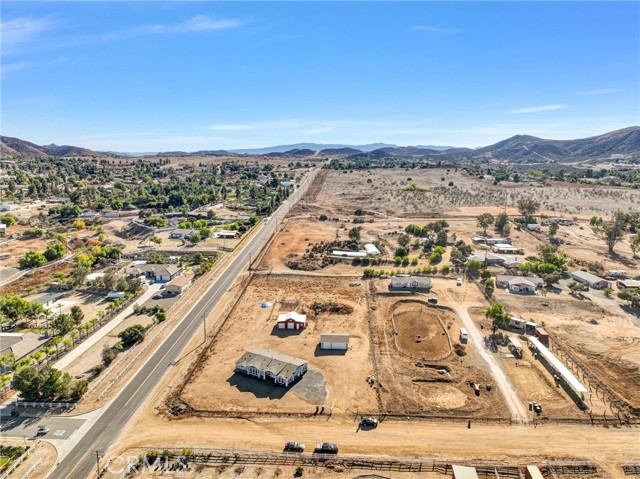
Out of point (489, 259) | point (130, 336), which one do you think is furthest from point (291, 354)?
point (489, 259)

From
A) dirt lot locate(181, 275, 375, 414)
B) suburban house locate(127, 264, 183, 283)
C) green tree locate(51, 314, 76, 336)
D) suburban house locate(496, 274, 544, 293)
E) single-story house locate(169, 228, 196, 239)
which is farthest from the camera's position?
single-story house locate(169, 228, 196, 239)

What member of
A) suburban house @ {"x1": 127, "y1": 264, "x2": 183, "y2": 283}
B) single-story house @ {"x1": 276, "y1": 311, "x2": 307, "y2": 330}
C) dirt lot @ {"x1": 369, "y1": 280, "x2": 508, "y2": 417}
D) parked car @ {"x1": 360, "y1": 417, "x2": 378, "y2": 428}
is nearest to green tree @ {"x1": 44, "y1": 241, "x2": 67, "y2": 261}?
suburban house @ {"x1": 127, "y1": 264, "x2": 183, "y2": 283}

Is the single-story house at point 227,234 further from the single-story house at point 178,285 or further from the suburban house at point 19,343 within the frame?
the suburban house at point 19,343

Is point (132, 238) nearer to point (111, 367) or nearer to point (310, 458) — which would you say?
point (111, 367)

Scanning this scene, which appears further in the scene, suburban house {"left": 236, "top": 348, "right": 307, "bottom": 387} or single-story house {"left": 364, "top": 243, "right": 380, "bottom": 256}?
single-story house {"left": 364, "top": 243, "right": 380, "bottom": 256}

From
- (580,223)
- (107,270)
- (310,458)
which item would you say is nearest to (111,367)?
(310,458)

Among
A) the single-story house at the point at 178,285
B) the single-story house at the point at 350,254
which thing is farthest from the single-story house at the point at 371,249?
the single-story house at the point at 178,285

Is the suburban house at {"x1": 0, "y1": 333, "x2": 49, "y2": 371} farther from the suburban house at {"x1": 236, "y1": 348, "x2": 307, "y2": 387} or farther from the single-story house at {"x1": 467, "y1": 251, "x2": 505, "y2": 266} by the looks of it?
the single-story house at {"x1": 467, "y1": 251, "x2": 505, "y2": 266}
